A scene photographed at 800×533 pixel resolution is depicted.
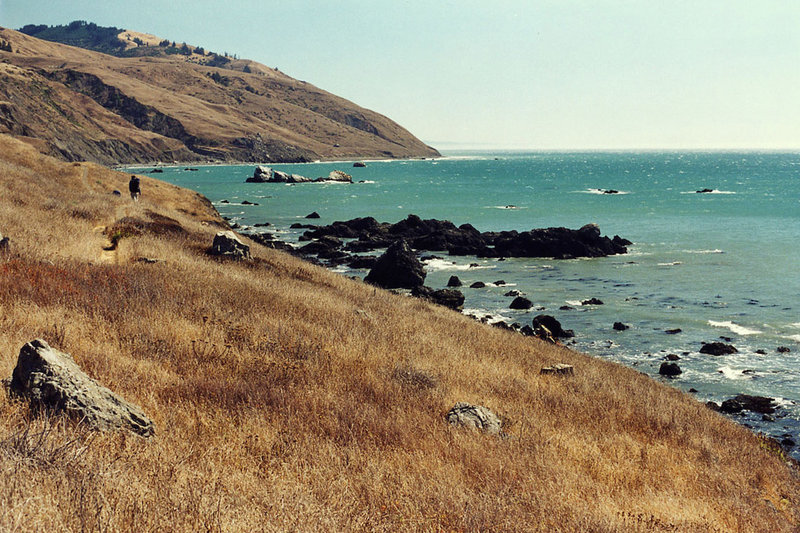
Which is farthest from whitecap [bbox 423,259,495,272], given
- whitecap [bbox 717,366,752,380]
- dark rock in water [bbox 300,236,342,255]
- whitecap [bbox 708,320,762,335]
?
whitecap [bbox 717,366,752,380]

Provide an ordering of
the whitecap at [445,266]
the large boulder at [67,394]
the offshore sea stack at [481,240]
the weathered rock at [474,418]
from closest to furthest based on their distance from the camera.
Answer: the large boulder at [67,394] → the weathered rock at [474,418] → the whitecap at [445,266] → the offshore sea stack at [481,240]

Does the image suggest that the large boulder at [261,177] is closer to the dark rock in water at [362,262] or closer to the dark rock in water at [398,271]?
the dark rock in water at [362,262]

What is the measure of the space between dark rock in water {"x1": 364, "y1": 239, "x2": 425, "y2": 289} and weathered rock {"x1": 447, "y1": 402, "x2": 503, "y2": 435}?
25.5 m

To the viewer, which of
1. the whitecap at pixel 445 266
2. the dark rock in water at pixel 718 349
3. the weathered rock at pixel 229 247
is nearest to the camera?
the weathered rock at pixel 229 247

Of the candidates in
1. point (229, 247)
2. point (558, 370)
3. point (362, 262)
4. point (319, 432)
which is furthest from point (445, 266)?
point (319, 432)

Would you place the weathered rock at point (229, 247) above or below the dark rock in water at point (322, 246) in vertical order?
above

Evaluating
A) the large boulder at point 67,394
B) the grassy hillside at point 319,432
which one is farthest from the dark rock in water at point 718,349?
the large boulder at point 67,394

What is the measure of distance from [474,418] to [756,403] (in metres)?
13.5

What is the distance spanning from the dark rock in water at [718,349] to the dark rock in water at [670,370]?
277cm

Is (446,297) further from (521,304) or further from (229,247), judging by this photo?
Result: (229,247)

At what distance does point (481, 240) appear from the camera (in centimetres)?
4997

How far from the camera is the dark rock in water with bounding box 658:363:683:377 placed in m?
19.8

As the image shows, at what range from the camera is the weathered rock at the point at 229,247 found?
779 inches

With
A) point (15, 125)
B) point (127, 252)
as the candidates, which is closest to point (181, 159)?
point (15, 125)
